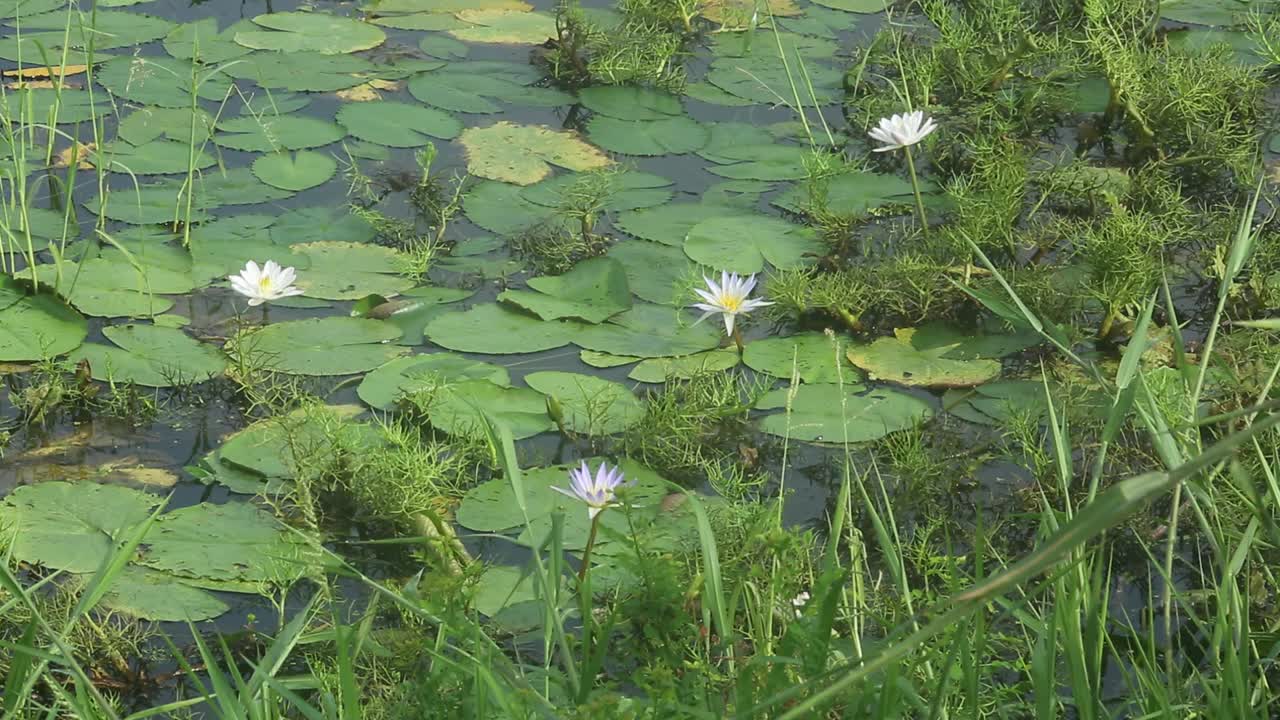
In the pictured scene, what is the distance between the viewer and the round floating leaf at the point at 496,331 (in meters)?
2.92

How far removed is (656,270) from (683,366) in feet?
1.25

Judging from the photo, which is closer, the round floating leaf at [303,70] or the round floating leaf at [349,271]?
the round floating leaf at [349,271]

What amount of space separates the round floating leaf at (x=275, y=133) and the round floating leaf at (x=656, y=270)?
920 mm

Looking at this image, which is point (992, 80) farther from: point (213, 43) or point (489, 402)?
point (213, 43)

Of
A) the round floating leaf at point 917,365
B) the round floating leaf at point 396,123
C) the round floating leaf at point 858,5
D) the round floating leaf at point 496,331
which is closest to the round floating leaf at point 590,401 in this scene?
the round floating leaf at point 496,331

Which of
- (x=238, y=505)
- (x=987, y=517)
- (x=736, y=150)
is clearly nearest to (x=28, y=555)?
(x=238, y=505)

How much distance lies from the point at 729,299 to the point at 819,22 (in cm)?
206

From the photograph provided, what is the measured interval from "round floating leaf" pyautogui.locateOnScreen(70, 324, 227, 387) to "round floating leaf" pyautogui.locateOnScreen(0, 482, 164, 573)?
0.35 m

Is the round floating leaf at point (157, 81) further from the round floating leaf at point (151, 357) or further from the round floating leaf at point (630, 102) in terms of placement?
the round floating leaf at point (151, 357)

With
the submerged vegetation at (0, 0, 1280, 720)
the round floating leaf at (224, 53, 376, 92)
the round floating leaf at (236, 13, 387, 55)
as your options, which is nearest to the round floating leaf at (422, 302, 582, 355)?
the submerged vegetation at (0, 0, 1280, 720)

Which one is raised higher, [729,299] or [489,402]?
[729,299]

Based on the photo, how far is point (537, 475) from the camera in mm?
2541

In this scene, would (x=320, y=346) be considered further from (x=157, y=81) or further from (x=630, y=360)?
(x=157, y=81)

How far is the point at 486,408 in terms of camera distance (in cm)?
273
